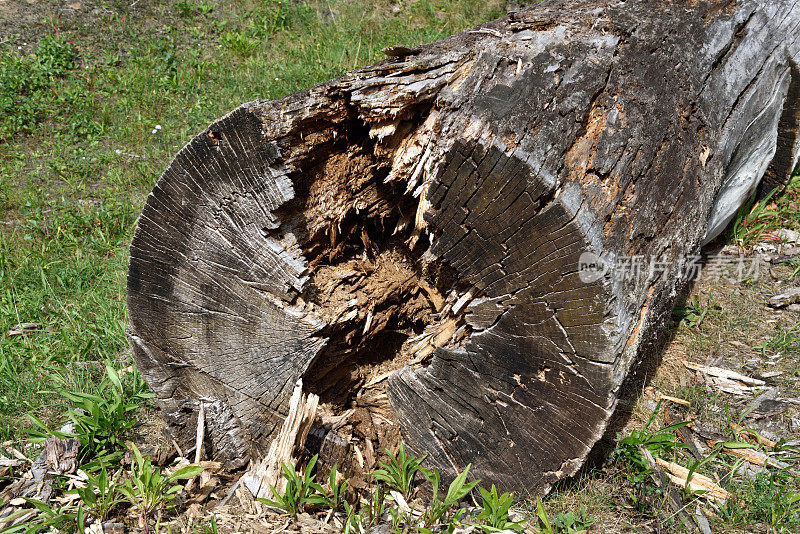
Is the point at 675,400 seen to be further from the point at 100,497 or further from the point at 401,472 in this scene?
the point at 100,497

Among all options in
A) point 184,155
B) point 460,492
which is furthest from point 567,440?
point 184,155

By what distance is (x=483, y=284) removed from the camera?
2.20 m

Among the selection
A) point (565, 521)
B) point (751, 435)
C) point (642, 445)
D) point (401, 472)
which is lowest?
point (401, 472)

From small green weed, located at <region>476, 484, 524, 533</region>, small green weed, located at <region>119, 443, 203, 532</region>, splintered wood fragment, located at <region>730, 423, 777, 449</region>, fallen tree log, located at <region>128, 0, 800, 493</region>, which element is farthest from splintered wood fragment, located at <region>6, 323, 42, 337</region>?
splintered wood fragment, located at <region>730, 423, 777, 449</region>

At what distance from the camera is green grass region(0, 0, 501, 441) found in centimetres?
340

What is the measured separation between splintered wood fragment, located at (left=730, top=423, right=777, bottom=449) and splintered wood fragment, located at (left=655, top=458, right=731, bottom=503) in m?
0.42

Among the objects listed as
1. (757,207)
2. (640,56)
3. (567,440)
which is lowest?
(567,440)

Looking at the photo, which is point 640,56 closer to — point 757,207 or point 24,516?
point 757,207

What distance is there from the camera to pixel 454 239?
2186mm

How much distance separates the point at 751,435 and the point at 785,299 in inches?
47.3

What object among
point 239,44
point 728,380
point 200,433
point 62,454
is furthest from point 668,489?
point 239,44

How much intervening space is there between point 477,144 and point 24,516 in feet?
7.42

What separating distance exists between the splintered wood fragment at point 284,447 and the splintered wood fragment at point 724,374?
2.10 metres

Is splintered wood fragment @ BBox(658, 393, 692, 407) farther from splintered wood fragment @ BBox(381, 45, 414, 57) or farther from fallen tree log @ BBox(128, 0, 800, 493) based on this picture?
splintered wood fragment @ BBox(381, 45, 414, 57)
